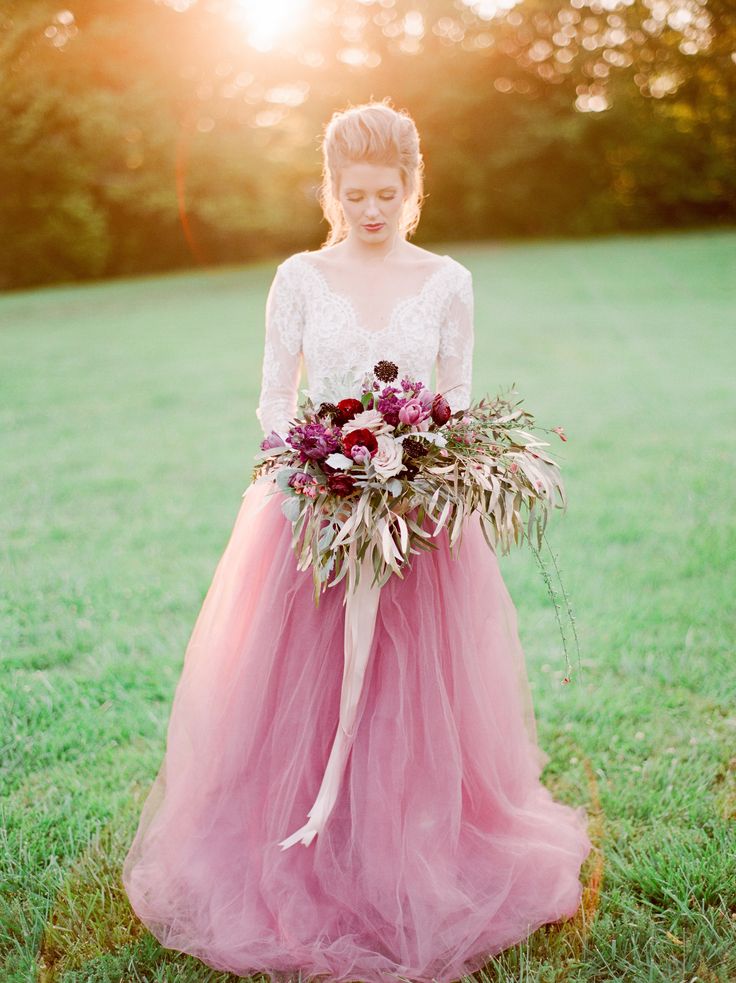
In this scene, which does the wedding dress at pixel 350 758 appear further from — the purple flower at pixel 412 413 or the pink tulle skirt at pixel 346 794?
the purple flower at pixel 412 413

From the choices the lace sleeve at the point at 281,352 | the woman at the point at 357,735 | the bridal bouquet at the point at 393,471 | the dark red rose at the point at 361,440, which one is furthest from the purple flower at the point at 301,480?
the lace sleeve at the point at 281,352

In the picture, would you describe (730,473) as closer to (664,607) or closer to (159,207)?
(664,607)

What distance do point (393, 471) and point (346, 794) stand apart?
114 cm

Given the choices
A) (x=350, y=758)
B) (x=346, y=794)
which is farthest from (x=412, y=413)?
(x=346, y=794)

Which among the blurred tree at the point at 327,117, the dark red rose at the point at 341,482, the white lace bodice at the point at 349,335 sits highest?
the blurred tree at the point at 327,117

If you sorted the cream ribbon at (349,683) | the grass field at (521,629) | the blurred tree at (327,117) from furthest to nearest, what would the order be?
the blurred tree at (327,117) < the grass field at (521,629) < the cream ribbon at (349,683)

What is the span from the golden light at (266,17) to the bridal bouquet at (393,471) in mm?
27010

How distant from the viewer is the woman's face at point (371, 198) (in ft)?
8.60

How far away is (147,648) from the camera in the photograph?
4426 millimetres

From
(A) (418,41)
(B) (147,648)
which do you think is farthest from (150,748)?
(A) (418,41)

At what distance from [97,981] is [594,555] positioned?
12.8 ft

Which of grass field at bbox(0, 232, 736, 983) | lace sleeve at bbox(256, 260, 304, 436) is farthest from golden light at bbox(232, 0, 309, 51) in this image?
lace sleeve at bbox(256, 260, 304, 436)

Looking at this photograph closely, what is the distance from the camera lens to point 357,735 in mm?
2605

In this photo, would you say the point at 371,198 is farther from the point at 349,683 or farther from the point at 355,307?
the point at 349,683
